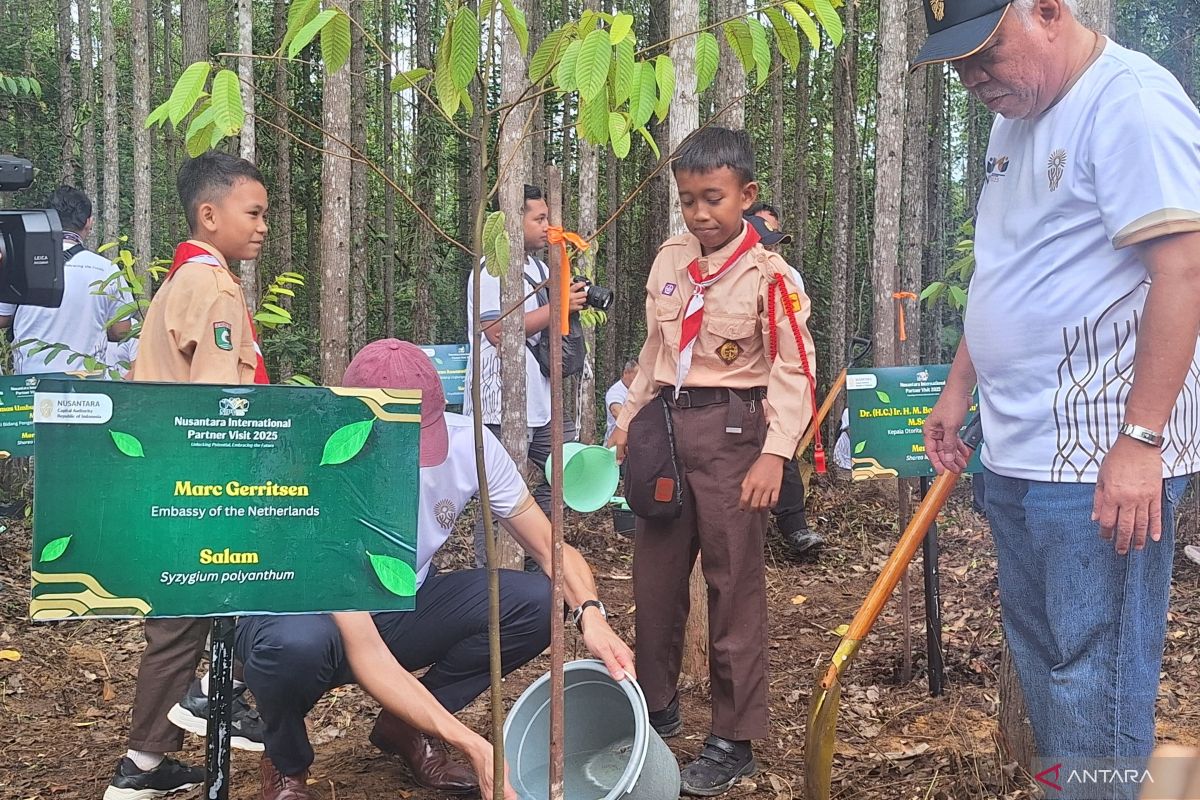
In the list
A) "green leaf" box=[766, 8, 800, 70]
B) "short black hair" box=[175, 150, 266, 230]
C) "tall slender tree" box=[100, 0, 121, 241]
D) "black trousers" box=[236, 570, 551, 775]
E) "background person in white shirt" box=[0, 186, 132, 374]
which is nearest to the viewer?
"green leaf" box=[766, 8, 800, 70]

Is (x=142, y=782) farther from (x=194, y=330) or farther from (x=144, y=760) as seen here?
(x=194, y=330)

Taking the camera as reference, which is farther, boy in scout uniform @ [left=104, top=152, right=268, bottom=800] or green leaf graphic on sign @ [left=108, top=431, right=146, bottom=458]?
boy in scout uniform @ [left=104, top=152, right=268, bottom=800]

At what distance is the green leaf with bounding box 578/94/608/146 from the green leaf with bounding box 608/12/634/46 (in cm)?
12

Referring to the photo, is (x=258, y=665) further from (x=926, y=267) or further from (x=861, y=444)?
(x=926, y=267)

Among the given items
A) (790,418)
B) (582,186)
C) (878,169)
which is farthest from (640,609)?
(582,186)

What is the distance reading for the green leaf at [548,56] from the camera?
1.94 m

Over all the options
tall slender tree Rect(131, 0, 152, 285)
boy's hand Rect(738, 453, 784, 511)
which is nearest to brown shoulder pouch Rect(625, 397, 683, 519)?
boy's hand Rect(738, 453, 784, 511)

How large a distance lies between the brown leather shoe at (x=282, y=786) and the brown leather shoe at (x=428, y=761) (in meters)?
0.34

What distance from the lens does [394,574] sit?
1917mm

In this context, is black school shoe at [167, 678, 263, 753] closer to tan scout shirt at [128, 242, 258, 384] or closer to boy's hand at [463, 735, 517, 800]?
tan scout shirt at [128, 242, 258, 384]

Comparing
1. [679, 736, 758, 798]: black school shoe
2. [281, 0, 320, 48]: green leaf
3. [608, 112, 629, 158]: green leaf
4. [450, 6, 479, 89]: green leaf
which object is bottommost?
[679, 736, 758, 798]: black school shoe

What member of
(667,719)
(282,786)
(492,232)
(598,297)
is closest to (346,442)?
(492,232)

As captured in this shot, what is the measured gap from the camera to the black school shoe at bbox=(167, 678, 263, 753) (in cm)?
318

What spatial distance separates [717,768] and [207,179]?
8.27 feet
